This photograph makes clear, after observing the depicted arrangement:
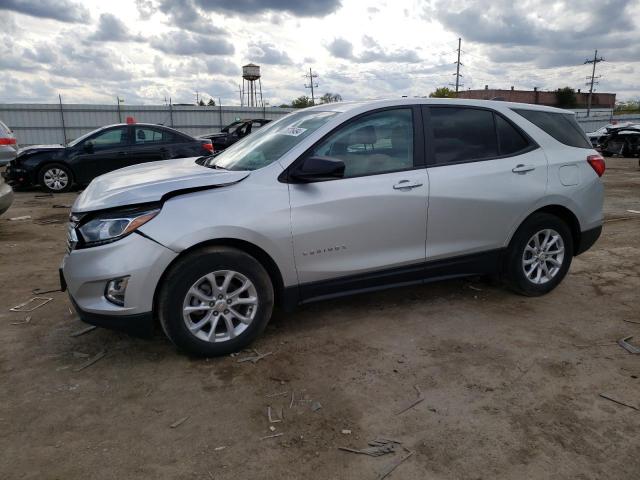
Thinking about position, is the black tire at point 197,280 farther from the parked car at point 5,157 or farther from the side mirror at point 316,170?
the parked car at point 5,157

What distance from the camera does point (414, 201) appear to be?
394cm

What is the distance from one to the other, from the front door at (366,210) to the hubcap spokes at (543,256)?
45.4 inches

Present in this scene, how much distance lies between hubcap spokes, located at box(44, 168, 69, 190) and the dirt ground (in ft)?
24.3

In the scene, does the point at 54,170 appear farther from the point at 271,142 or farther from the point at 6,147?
the point at 271,142

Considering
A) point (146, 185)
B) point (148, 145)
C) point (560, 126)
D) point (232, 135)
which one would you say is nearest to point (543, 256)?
point (560, 126)

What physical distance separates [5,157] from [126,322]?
6.25 m

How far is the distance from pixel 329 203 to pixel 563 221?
238cm

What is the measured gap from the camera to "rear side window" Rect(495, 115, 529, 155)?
4.41m

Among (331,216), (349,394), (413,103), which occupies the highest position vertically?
(413,103)

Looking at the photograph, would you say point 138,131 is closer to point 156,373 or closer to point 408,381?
point 156,373

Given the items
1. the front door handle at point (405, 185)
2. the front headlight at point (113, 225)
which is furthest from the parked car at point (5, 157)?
the front door handle at point (405, 185)

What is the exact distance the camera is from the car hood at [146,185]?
333cm

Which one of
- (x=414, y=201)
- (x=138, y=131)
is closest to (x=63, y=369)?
(x=414, y=201)

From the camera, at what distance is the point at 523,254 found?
177 inches
